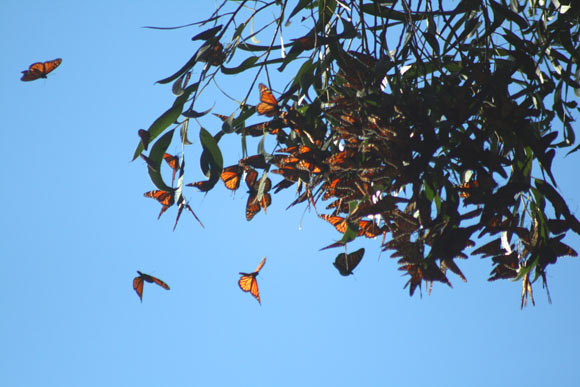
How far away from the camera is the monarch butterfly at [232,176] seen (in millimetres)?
1028

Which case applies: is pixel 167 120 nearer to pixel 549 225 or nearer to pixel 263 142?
pixel 263 142

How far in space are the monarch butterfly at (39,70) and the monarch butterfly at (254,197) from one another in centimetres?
51

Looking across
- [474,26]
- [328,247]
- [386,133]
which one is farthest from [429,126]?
[474,26]

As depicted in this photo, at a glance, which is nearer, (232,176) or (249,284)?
(232,176)

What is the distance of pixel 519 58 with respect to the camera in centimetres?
95

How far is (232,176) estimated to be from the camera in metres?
1.05

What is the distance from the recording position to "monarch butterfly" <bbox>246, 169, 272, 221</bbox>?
0.99m

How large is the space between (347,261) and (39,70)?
0.75m

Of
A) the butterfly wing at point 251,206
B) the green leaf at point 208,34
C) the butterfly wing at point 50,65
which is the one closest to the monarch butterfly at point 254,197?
the butterfly wing at point 251,206

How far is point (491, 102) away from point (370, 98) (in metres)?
0.17

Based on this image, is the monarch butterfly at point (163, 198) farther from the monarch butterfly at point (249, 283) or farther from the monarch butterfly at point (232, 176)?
the monarch butterfly at point (249, 283)

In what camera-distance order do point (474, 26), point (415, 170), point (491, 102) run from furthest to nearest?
point (474, 26) < point (491, 102) < point (415, 170)

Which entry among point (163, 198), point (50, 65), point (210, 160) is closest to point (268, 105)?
point (210, 160)

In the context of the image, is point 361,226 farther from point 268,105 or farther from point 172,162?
point 172,162
